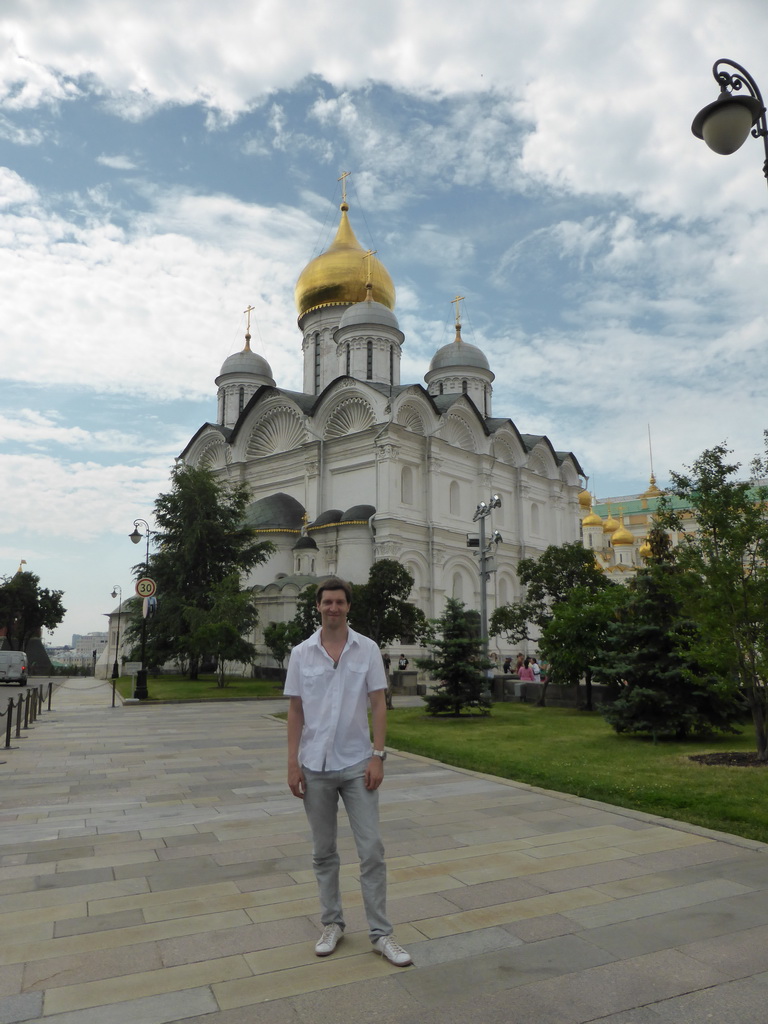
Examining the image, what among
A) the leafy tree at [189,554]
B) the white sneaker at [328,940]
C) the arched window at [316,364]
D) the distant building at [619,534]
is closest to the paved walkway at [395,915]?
the white sneaker at [328,940]

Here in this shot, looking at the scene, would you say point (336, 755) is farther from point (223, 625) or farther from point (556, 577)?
point (223, 625)

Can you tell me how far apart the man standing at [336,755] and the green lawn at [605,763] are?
3.90 meters

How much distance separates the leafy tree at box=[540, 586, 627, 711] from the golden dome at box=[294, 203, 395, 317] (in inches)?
1274

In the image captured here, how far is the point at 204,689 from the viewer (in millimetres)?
28859

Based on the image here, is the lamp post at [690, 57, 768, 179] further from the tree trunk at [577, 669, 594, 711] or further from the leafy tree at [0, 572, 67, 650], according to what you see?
the leafy tree at [0, 572, 67, 650]

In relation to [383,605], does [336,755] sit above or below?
below

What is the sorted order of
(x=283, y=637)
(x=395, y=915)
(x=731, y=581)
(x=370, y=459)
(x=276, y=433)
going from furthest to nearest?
(x=276, y=433)
(x=370, y=459)
(x=283, y=637)
(x=731, y=581)
(x=395, y=915)

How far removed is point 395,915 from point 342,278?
47.6m

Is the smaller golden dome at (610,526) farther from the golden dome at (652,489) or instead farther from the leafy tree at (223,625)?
the leafy tree at (223,625)

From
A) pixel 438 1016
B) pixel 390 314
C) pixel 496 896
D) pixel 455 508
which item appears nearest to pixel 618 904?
pixel 496 896

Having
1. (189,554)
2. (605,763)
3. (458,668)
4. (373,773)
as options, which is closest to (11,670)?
(189,554)

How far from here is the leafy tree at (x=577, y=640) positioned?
19094 mm

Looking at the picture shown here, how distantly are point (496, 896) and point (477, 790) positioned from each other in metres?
3.87

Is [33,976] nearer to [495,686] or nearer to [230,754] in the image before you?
[230,754]
